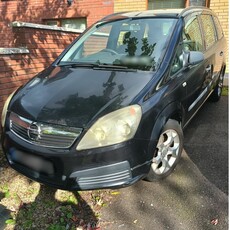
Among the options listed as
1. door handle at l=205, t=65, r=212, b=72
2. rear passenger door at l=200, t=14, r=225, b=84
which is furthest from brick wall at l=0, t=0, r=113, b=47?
door handle at l=205, t=65, r=212, b=72

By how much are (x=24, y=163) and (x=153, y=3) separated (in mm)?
6418

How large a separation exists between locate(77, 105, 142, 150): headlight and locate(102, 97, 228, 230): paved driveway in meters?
0.76

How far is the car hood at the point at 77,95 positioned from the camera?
243cm

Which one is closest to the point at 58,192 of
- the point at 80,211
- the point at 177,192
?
the point at 80,211

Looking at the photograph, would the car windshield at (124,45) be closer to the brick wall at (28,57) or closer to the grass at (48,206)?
the brick wall at (28,57)

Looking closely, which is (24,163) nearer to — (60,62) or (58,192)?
(58,192)

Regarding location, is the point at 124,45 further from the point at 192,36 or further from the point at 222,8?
the point at 222,8

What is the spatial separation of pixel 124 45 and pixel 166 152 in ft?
4.61

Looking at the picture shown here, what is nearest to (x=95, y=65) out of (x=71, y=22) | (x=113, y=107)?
(x=113, y=107)

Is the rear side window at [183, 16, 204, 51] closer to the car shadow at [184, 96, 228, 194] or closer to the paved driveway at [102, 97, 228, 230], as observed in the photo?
the car shadow at [184, 96, 228, 194]

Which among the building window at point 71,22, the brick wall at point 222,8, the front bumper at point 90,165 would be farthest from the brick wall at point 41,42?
the brick wall at point 222,8

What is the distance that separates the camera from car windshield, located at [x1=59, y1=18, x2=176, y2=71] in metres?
Answer: 3.10

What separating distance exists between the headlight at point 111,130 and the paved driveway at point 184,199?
758 millimetres

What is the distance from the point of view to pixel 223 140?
3895mm
